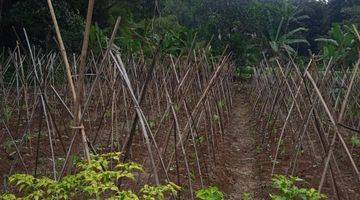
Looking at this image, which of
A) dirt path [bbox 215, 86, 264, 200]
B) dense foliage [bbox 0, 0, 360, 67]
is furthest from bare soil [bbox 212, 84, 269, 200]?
dense foliage [bbox 0, 0, 360, 67]

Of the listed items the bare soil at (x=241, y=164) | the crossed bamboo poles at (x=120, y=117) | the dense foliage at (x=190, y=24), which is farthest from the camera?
the dense foliage at (x=190, y=24)

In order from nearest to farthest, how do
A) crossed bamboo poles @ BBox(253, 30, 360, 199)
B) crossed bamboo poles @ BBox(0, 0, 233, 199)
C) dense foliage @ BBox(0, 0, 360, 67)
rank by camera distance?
1. crossed bamboo poles @ BBox(0, 0, 233, 199)
2. crossed bamboo poles @ BBox(253, 30, 360, 199)
3. dense foliage @ BBox(0, 0, 360, 67)

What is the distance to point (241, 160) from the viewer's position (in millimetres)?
6371

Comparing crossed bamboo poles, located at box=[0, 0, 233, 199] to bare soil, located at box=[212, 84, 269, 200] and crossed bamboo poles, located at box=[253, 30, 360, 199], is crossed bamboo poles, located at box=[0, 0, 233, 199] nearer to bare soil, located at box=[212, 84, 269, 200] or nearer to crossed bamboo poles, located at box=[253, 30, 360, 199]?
bare soil, located at box=[212, 84, 269, 200]

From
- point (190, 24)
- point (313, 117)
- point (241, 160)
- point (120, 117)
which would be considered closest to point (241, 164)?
point (241, 160)

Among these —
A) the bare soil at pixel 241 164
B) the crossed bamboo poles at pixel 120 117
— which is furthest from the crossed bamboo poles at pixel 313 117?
the crossed bamboo poles at pixel 120 117

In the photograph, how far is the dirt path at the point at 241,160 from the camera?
16.5 ft

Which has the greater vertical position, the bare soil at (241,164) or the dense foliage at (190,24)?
the dense foliage at (190,24)

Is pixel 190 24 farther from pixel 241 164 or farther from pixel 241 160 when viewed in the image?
pixel 241 164

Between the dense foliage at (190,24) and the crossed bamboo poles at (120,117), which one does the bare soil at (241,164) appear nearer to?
the crossed bamboo poles at (120,117)

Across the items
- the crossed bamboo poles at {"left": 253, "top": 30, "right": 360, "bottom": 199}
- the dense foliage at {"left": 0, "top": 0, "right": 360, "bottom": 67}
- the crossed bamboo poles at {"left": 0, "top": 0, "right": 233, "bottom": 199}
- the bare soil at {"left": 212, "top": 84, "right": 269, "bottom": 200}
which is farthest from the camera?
the dense foliage at {"left": 0, "top": 0, "right": 360, "bottom": 67}

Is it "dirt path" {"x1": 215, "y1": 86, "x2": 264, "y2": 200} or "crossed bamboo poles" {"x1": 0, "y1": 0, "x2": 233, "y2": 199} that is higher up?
"crossed bamboo poles" {"x1": 0, "y1": 0, "x2": 233, "y2": 199}

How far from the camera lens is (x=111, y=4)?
1758cm

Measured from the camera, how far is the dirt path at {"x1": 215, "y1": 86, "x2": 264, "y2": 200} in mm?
5023
